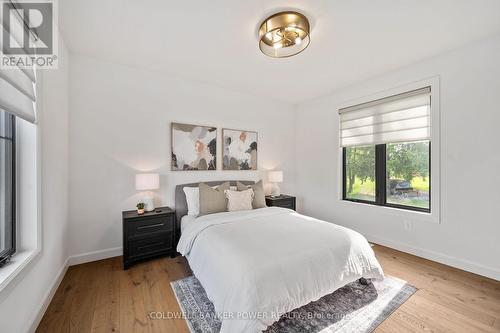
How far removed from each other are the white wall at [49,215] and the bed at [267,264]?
1147 millimetres

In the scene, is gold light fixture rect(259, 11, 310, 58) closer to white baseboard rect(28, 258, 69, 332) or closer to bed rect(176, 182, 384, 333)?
bed rect(176, 182, 384, 333)

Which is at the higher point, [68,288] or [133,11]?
[133,11]

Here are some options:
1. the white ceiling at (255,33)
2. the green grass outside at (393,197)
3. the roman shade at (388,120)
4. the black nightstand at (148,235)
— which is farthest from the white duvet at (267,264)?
the white ceiling at (255,33)

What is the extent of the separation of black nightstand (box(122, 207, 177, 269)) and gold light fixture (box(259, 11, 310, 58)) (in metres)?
2.33

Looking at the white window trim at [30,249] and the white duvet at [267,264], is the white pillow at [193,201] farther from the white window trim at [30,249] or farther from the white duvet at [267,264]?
the white window trim at [30,249]

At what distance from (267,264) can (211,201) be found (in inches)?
59.9

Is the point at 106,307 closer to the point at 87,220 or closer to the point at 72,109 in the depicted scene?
the point at 87,220

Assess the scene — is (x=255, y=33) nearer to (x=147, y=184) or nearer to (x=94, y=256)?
(x=147, y=184)

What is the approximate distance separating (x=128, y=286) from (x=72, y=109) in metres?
2.20

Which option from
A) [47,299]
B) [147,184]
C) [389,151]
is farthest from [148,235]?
[389,151]

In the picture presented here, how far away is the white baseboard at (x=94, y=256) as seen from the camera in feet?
8.22

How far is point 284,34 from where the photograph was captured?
1975mm

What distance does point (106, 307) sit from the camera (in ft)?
5.85

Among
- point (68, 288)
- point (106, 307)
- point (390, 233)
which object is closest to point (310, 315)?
point (106, 307)
